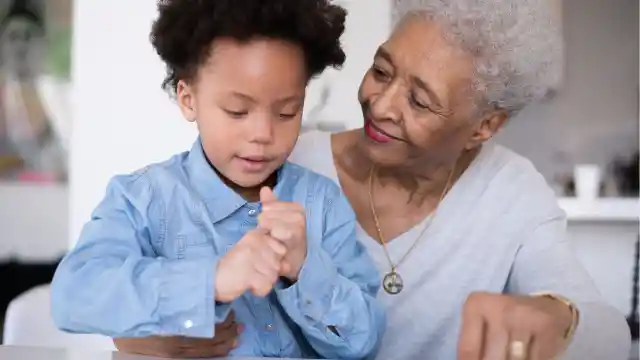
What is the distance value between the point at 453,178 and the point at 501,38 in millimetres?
210

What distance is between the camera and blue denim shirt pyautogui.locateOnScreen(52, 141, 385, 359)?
64cm

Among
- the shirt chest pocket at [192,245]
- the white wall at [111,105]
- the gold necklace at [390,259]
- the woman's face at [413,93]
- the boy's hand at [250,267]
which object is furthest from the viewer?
the white wall at [111,105]

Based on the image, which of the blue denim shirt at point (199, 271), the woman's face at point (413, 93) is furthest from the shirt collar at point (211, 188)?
the woman's face at point (413, 93)

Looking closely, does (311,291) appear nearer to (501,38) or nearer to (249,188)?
(249,188)

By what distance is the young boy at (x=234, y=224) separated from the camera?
2.11 ft

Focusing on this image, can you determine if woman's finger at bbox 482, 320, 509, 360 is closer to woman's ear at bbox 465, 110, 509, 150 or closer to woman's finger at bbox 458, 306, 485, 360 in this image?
woman's finger at bbox 458, 306, 485, 360

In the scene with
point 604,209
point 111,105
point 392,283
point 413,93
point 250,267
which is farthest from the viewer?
point 604,209

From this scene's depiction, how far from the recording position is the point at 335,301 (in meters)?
0.71

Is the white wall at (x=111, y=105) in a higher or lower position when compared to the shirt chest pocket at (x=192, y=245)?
higher

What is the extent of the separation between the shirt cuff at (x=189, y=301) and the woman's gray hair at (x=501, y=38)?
16.9 inches

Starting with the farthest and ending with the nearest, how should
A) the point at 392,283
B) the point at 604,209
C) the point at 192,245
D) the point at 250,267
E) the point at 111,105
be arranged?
the point at 604,209
the point at 111,105
the point at 392,283
the point at 192,245
the point at 250,267

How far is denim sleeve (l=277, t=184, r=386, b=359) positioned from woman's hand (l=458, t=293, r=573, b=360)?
10cm

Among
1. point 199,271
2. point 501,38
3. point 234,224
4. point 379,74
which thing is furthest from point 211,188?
point 501,38

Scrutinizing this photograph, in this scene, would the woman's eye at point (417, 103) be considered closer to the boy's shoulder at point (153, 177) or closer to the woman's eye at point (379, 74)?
the woman's eye at point (379, 74)
